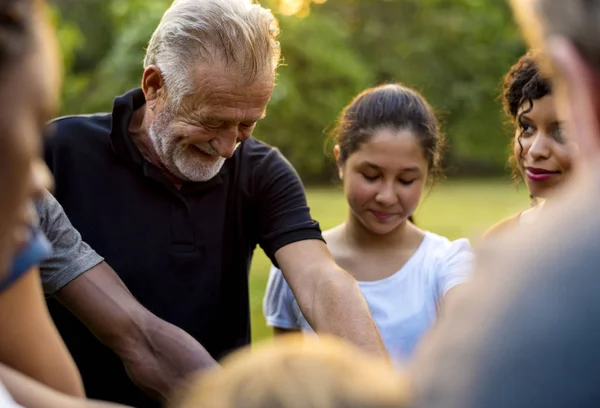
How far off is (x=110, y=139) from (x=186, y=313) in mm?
712

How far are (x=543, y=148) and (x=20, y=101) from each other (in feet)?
8.34

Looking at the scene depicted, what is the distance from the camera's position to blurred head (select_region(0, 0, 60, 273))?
46.9 inches

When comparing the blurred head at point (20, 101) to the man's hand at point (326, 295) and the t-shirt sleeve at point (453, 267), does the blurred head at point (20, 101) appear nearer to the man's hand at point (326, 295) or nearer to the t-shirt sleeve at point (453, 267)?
the man's hand at point (326, 295)

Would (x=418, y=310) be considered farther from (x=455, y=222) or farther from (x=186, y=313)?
(x=455, y=222)

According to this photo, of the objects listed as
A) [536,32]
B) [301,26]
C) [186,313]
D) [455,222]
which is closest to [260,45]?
[186,313]

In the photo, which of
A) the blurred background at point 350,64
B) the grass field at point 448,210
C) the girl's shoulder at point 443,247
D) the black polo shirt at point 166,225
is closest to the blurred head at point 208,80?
the black polo shirt at point 166,225

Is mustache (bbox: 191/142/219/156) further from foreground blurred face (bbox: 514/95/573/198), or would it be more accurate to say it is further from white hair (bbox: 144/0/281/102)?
foreground blurred face (bbox: 514/95/573/198)

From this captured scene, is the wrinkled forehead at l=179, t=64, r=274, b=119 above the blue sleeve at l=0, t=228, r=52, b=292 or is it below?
above

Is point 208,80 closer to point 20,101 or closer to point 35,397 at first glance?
point 35,397

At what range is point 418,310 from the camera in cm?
360

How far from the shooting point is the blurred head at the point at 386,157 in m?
3.75

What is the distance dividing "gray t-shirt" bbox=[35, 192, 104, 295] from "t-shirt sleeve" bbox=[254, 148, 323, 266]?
85 cm

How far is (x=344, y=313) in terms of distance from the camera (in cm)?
277

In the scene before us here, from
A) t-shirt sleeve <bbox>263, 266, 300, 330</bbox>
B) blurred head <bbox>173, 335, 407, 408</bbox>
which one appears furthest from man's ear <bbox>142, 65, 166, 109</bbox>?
blurred head <bbox>173, 335, 407, 408</bbox>
